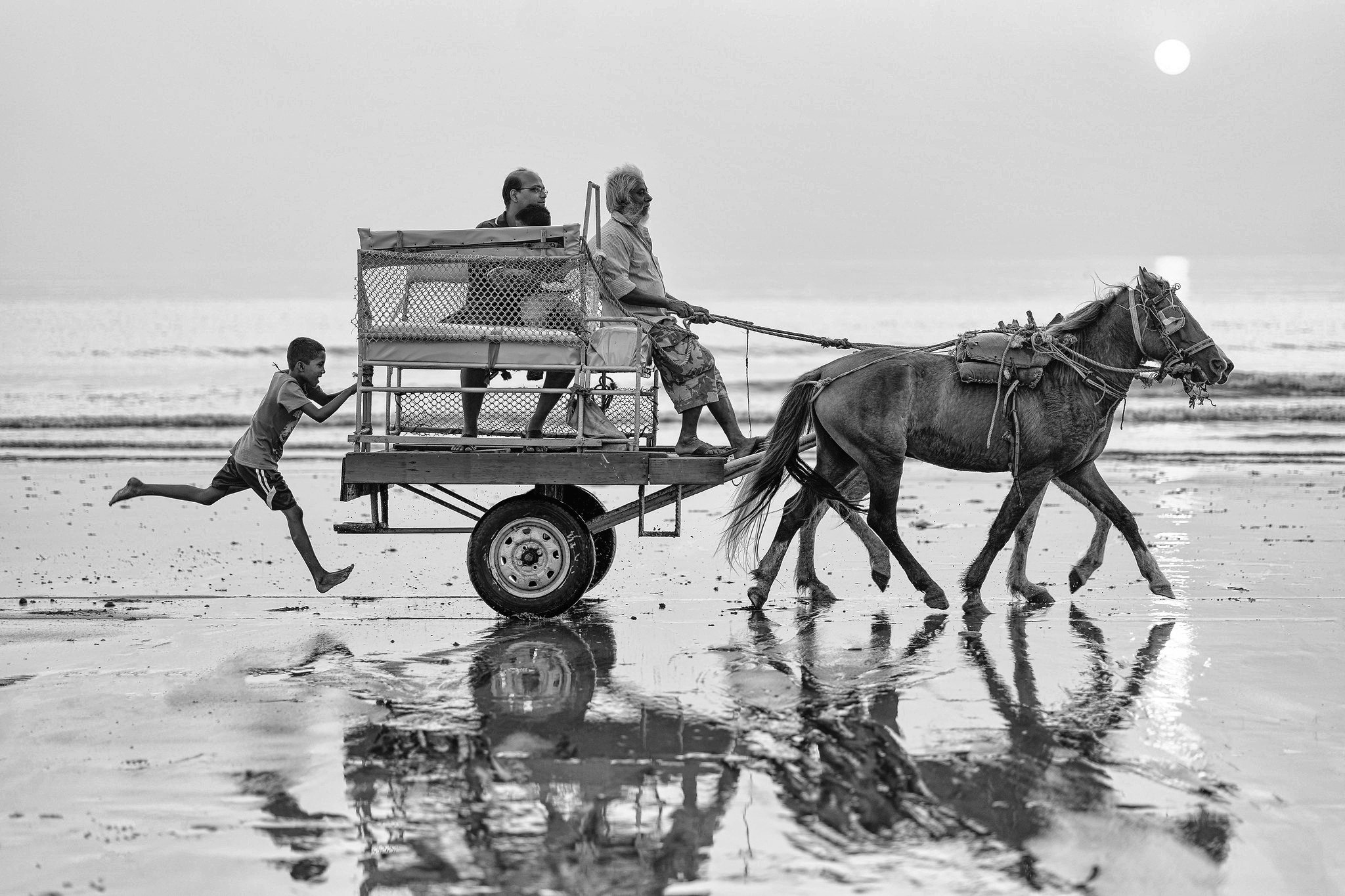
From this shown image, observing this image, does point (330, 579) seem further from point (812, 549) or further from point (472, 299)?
point (812, 549)

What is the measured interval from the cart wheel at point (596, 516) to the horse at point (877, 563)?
3.32ft

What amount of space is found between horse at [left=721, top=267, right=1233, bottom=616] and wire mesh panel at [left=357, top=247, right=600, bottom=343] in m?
1.49

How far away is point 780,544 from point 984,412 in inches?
55.5

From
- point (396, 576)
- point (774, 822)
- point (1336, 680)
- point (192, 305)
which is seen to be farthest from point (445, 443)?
point (192, 305)

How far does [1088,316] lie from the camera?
811cm

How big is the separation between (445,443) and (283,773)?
9.76 ft

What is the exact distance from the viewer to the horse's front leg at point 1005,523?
8.00 metres

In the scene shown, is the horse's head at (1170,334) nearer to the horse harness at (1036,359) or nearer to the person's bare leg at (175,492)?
the horse harness at (1036,359)

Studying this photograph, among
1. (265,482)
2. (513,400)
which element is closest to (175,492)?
(265,482)

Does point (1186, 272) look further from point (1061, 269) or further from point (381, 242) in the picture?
point (381, 242)

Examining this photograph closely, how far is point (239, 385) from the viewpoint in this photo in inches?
1426

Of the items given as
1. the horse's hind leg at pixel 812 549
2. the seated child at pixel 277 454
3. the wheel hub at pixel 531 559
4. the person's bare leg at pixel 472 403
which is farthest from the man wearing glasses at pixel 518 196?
the horse's hind leg at pixel 812 549

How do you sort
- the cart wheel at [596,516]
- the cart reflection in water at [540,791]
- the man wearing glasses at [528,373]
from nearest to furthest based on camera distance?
the cart reflection in water at [540,791] → the man wearing glasses at [528,373] → the cart wheel at [596,516]

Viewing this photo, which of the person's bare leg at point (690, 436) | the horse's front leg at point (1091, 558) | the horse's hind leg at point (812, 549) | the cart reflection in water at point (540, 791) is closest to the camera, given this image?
the cart reflection in water at point (540, 791)
